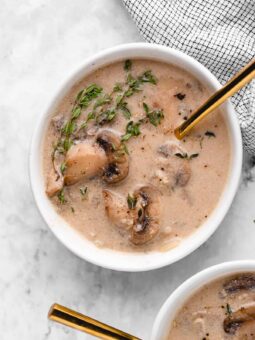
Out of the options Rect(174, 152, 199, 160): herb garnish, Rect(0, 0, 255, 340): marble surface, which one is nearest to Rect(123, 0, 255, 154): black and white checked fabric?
Rect(0, 0, 255, 340): marble surface

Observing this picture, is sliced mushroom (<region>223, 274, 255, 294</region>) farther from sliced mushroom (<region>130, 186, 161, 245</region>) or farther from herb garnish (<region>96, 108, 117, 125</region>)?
herb garnish (<region>96, 108, 117, 125</region>)

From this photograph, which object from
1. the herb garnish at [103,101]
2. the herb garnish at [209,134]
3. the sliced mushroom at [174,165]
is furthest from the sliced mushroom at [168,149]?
the herb garnish at [103,101]

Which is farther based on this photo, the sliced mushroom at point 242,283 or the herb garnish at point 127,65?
the herb garnish at point 127,65

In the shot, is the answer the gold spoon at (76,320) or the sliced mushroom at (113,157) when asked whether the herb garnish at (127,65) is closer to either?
the sliced mushroom at (113,157)

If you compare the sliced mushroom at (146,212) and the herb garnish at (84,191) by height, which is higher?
the herb garnish at (84,191)

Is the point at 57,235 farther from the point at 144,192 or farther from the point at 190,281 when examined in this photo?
the point at 190,281

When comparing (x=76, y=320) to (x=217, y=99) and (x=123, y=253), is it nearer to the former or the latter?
(x=123, y=253)

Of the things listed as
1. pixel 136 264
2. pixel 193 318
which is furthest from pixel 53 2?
pixel 193 318

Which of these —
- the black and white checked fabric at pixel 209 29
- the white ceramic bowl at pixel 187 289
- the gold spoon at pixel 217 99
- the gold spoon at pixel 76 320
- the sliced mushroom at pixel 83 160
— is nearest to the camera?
the gold spoon at pixel 76 320
